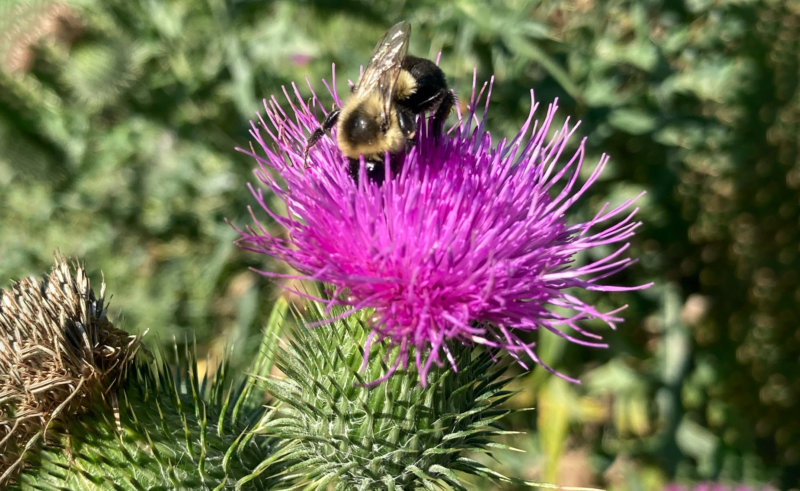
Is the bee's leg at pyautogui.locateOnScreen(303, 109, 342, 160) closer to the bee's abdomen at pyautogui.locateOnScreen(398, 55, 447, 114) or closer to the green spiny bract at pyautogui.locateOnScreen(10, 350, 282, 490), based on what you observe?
the bee's abdomen at pyautogui.locateOnScreen(398, 55, 447, 114)

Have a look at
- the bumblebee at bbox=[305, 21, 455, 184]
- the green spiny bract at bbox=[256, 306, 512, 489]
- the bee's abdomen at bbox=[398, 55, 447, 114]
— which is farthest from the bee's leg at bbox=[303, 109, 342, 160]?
the green spiny bract at bbox=[256, 306, 512, 489]

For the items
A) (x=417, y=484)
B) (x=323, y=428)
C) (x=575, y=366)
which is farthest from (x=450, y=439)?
(x=575, y=366)

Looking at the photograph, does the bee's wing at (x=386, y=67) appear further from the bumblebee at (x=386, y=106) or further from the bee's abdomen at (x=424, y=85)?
the bee's abdomen at (x=424, y=85)

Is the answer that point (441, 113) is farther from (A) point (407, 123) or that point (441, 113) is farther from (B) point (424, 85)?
(A) point (407, 123)

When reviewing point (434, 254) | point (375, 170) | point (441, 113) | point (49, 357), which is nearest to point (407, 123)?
point (375, 170)

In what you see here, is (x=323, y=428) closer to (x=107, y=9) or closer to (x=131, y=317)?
(x=131, y=317)

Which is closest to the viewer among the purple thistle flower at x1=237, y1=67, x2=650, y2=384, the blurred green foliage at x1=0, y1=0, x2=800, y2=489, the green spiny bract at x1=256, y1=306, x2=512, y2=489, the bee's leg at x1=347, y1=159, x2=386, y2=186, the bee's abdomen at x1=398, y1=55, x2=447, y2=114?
the purple thistle flower at x1=237, y1=67, x2=650, y2=384

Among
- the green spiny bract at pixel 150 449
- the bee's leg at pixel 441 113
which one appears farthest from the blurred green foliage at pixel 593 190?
the green spiny bract at pixel 150 449
